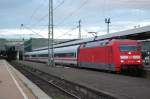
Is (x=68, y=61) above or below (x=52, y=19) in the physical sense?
below

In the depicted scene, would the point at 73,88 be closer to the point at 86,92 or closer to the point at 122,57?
the point at 86,92

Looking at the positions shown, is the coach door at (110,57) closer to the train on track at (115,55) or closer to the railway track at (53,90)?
the train on track at (115,55)

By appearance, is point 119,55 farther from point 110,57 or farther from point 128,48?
point 128,48

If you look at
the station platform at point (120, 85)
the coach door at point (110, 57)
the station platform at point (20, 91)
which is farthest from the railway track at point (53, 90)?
the coach door at point (110, 57)

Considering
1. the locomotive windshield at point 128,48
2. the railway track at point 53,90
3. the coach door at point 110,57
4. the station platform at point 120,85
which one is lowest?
the railway track at point 53,90

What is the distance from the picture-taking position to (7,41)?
127875 millimetres

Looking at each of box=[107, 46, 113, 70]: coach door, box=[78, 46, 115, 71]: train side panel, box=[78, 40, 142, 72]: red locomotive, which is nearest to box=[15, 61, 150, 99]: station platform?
box=[78, 40, 142, 72]: red locomotive

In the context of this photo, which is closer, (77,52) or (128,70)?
(128,70)

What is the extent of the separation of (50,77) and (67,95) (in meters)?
16.7

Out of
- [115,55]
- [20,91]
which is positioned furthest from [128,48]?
[20,91]

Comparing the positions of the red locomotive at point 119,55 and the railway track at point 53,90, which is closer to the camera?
the railway track at point 53,90

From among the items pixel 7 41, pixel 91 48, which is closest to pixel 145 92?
pixel 91 48

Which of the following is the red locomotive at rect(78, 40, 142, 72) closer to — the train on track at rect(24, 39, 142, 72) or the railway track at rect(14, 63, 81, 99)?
the train on track at rect(24, 39, 142, 72)

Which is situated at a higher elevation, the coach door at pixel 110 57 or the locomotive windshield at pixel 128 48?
the locomotive windshield at pixel 128 48
